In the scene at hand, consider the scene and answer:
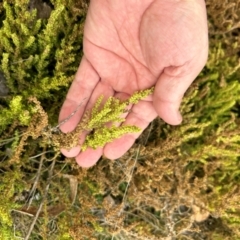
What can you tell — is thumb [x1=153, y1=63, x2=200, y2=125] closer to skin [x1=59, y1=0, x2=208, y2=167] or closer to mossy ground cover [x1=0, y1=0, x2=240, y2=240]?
skin [x1=59, y1=0, x2=208, y2=167]

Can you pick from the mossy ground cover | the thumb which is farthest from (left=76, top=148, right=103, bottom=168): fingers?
the thumb

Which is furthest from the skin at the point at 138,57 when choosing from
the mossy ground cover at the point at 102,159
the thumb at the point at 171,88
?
the mossy ground cover at the point at 102,159

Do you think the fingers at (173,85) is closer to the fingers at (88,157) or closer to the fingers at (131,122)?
the fingers at (131,122)

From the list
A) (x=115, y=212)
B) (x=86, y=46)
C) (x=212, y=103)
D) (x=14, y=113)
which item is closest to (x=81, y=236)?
(x=115, y=212)

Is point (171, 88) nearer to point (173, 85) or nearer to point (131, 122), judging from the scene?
point (173, 85)

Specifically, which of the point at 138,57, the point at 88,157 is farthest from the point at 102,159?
the point at 138,57

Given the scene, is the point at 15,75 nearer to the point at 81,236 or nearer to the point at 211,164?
the point at 81,236
